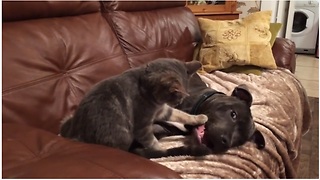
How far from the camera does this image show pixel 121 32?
176cm

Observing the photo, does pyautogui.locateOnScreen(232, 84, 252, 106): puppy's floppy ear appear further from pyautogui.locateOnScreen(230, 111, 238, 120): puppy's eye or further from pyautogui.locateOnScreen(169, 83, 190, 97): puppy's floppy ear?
pyautogui.locateOnScreen(169, 83, 190, 97): puppy's floppy ear

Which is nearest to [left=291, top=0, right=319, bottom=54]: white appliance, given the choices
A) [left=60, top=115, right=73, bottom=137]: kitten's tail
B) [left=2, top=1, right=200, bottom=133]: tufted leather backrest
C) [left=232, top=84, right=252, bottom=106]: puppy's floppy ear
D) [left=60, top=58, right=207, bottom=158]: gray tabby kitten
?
[left=2, top=1, right=200, bottom=133]: tufted leather backrest

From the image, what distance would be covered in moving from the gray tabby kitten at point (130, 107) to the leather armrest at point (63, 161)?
0.41 ft

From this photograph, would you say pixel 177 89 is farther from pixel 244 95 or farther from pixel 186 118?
pixel 244 95

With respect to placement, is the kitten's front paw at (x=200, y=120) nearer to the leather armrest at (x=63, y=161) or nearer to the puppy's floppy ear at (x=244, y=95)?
the puppy's floppy ear at (x=244, y=95)

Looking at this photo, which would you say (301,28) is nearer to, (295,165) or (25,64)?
(295,165)

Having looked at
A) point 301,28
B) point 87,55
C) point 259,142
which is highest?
point 87,55

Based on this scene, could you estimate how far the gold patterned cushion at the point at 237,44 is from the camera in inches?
77.8

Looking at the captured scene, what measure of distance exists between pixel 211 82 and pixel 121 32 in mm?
560

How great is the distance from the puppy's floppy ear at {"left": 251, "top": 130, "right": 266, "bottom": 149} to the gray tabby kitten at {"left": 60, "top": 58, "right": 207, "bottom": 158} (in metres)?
0.34

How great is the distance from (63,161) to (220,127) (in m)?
0.60

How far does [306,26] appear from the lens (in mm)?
4727

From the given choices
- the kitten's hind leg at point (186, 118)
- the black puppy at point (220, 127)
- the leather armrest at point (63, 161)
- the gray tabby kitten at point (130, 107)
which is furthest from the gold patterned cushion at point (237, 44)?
the leather armrest at point (63, 161)

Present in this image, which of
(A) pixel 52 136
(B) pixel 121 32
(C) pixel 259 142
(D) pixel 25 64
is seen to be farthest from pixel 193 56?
(A) pixel 52 136
